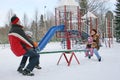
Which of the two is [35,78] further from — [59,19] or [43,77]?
[59,19]

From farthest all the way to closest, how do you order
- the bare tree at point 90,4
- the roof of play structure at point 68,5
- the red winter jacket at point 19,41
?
the bare tree at point 90,4 < the roof of play structure at point 68,5 < the red winter jacket at point 19,41

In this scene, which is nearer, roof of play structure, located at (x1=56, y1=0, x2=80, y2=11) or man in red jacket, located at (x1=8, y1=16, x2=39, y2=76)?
man in red jacket, located at (x1=8, y1=16, x2=39, y2=76)

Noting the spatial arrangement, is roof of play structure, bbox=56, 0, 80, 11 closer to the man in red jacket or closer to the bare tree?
the man in red jacket

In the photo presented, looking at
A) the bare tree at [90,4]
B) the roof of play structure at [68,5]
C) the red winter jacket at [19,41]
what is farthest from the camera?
the bare tree at [90,4]

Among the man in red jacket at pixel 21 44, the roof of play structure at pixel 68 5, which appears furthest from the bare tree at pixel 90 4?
the man in red jacket at pixel 21 44

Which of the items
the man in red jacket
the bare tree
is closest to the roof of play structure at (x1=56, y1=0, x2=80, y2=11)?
the man in red jacket

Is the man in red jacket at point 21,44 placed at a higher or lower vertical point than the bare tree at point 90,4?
lower

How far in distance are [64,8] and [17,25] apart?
383 inches

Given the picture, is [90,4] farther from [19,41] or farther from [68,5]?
[19,41]

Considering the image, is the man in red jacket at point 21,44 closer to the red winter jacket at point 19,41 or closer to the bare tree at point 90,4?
the red winter jacket at point 19,41

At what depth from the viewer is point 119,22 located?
90.4 ft

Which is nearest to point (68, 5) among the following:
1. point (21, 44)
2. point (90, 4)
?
point (21, 44)

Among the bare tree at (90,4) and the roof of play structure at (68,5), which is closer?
the roof of play structure at (68,5)

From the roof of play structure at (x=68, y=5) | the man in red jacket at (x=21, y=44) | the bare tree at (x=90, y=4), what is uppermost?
the bare tree at (x=90, y=4)
